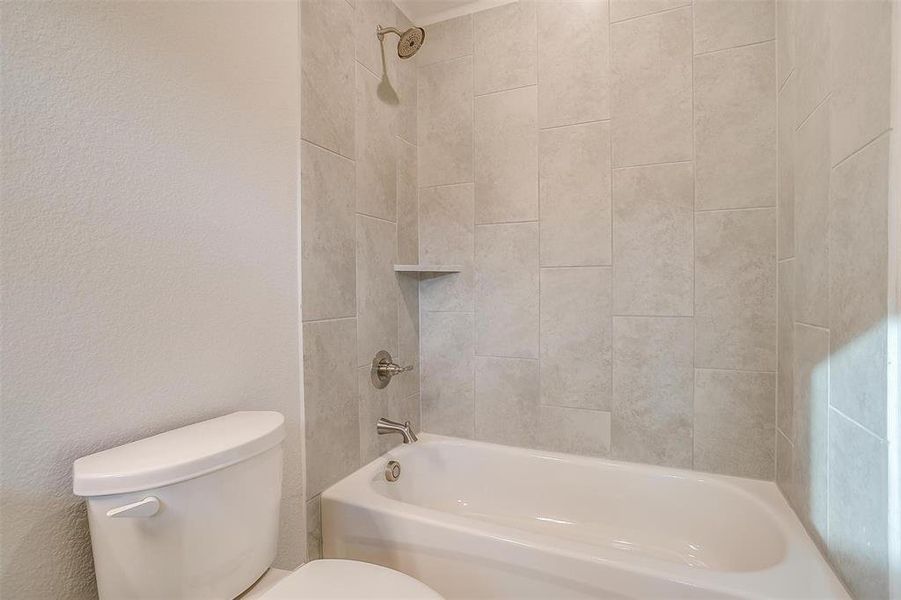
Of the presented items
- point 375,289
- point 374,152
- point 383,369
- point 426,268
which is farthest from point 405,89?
point 383,369

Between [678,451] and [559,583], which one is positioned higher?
[678,451]

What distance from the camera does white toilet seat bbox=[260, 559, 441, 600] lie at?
3.09 ft

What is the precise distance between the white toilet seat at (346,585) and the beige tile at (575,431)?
39.2 inches

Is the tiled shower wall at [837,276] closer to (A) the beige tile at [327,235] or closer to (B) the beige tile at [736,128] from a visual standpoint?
(B) the beige tile at [736,128]

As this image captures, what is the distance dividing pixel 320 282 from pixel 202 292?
423mm

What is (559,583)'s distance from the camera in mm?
1126

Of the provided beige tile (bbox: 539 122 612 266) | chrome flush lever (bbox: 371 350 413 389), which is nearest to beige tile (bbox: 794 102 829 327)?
beige tile (bbox: 539 122 612 266)

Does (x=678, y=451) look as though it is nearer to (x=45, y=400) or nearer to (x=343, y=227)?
(x=343, y=227)

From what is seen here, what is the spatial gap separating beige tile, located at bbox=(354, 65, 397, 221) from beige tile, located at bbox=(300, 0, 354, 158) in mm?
69

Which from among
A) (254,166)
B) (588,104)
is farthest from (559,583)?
(588,104)

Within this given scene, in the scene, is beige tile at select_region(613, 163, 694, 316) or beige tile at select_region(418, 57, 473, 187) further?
beige tile at select_region(418, 57, 473, 187)

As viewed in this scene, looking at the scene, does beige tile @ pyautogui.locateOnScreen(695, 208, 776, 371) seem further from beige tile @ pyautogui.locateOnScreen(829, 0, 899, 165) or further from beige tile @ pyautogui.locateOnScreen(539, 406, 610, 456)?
beige tile @ pyautogui.locateOnScreen(829, 0, 899, 165)

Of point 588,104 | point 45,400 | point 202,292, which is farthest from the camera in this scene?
point 588,104

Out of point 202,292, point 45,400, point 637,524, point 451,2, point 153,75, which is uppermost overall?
point 451,2
